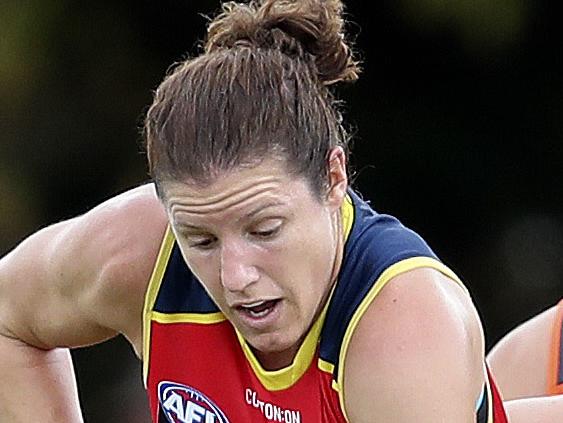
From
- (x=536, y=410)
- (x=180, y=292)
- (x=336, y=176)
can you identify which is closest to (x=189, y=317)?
(x=180, y=292)

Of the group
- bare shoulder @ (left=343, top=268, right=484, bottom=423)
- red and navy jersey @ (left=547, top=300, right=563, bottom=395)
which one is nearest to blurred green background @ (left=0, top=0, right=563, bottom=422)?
red and navy jersey @ (left=547, top=300, right=563, bottom=395)

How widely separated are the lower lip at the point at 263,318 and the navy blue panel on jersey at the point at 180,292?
0.21m

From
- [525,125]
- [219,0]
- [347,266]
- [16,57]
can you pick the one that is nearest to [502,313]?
[525,125]

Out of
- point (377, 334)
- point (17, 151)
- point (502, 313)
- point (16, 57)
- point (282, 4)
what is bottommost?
point (502, 313)

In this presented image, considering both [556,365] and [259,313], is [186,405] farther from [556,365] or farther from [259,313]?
[556,365]

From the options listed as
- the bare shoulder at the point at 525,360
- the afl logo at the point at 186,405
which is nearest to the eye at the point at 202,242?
the afl logo at the point at 186,405

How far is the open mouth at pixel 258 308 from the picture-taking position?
243 centimetres

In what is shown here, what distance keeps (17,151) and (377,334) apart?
2.95 metres

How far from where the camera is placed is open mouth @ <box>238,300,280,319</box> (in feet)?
7.97

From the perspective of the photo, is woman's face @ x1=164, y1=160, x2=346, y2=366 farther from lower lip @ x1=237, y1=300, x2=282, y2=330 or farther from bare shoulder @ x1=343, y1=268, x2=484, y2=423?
bare shoulder @ x1=343, y1=268, x2=484, y2=423

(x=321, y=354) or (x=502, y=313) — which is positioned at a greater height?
(x=321, y=354)

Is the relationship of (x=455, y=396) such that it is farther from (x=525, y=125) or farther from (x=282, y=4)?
(x=525, y=125)

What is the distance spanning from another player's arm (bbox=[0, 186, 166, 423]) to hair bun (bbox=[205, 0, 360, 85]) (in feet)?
1.10

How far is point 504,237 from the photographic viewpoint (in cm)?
529
